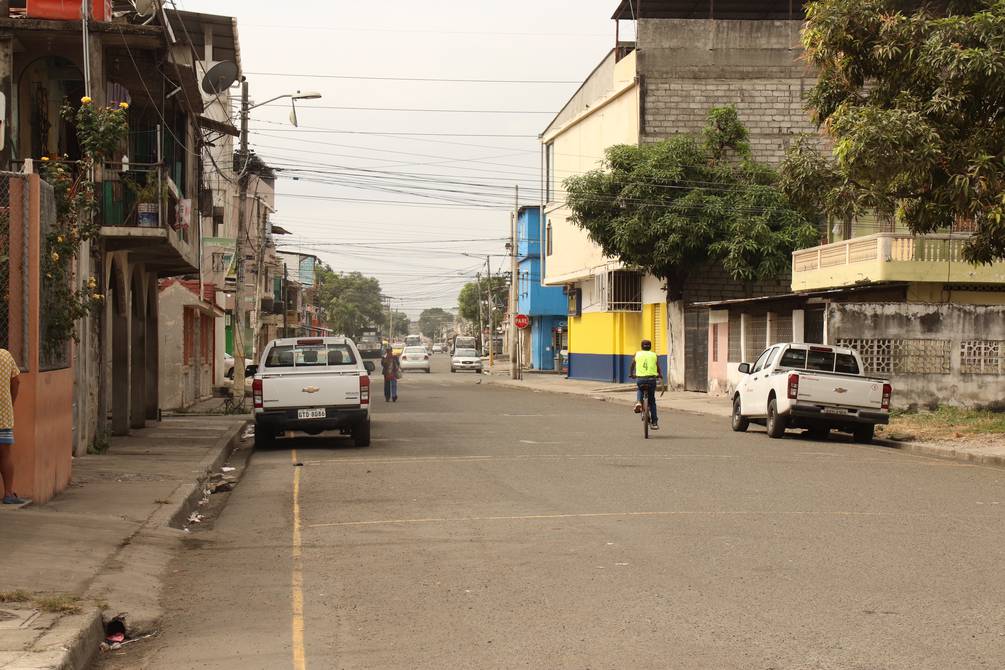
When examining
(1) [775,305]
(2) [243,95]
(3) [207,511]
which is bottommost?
(3) [207,511]

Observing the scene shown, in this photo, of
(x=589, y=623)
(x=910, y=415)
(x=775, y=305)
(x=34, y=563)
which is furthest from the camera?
(x=775, y=305)

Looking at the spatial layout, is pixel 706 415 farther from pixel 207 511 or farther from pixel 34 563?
pixel 34 563

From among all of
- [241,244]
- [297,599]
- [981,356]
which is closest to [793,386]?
[981,356]

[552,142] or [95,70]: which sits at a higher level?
[552,142]

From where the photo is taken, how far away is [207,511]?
14.2 m

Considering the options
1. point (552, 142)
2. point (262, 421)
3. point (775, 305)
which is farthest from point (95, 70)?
point (552, 142)

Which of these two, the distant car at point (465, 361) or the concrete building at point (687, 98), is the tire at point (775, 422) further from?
the distant car at point (465, 361)

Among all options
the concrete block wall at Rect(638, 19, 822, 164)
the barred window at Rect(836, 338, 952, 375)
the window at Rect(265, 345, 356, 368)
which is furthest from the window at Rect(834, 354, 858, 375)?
the concrete block wall at Rect(638, 19, 822, 164)

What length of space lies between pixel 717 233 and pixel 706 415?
11941mm

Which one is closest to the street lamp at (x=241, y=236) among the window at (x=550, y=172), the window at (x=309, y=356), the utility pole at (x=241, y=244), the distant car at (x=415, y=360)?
the utility pole at (x=241, y=244)

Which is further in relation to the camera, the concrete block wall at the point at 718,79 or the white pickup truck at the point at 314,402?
the concrete block wall at the point at 718,79

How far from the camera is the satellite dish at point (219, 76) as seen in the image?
26.4 meters

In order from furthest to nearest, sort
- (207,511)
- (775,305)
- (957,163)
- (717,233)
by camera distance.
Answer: (717,233) → (775,305) → (957,163) → (207,511)

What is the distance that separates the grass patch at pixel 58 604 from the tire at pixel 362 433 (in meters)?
13.3
